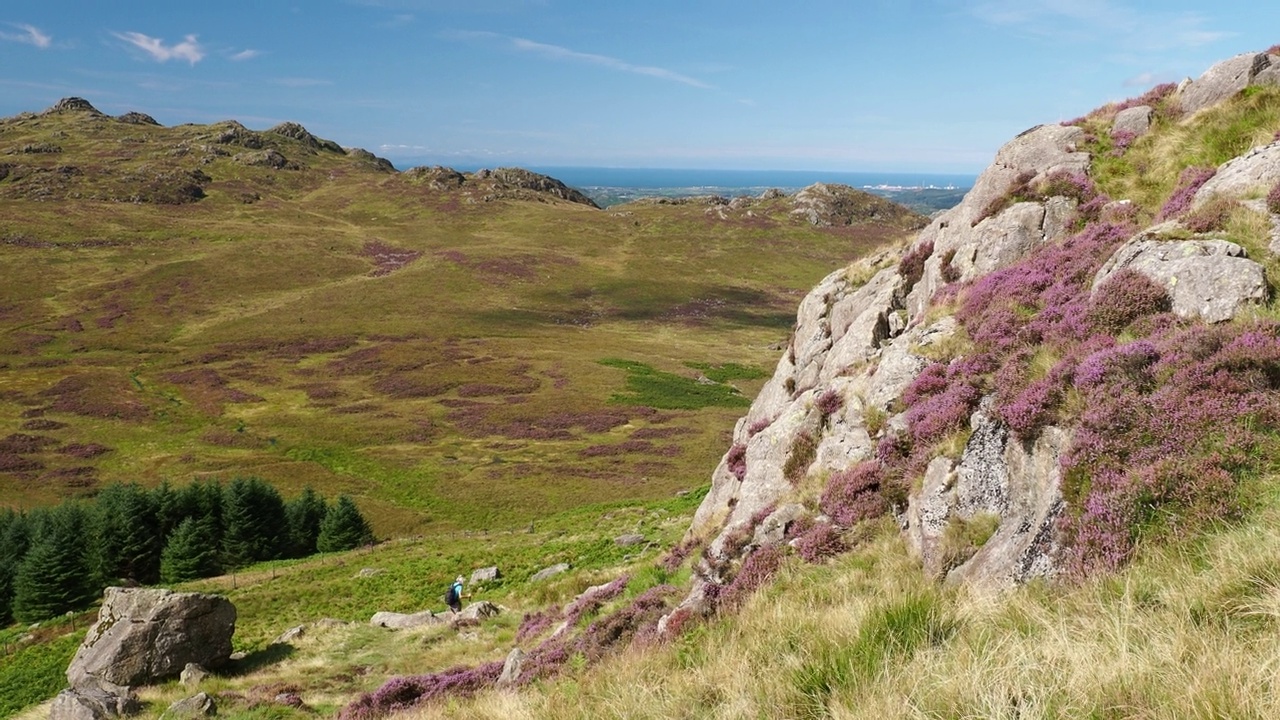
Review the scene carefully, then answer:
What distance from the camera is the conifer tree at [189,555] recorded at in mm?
44438

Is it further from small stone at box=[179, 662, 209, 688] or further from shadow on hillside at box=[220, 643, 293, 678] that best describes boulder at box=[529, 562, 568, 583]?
small stone at box=[179, 662, 209, 688]

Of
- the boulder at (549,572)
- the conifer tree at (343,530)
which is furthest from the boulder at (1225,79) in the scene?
the conifer tree at (343,530)

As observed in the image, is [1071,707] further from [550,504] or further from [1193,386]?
[550,504]

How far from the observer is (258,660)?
23672 mm

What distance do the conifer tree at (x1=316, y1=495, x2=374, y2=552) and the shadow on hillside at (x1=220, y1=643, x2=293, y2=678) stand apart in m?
26.1

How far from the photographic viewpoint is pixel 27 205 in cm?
18725

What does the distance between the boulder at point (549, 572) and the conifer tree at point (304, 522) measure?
29320 millimetres

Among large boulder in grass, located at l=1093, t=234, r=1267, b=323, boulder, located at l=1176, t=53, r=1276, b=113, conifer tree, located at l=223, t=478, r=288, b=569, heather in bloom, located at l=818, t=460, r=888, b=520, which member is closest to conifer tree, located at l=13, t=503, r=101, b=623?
conifer tree, located at l=223, t=478, r=288, b=569

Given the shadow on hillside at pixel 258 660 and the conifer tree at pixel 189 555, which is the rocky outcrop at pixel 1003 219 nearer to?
the shadow on hillside at pixel 258 660

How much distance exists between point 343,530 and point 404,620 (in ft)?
89.9

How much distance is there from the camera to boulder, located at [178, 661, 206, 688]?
20.8 m

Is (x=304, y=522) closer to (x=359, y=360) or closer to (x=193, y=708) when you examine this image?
(x=193, y=708)

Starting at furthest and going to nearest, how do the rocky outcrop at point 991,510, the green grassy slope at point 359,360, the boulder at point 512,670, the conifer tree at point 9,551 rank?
the green grassy slope at point 359,360 → the conifer tree at point 9,551 → the boulder at point 512,670 → the rocky outcrop at point 991,510

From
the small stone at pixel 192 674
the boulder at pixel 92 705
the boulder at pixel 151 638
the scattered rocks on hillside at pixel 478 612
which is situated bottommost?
the small stone at pixel 192 674
